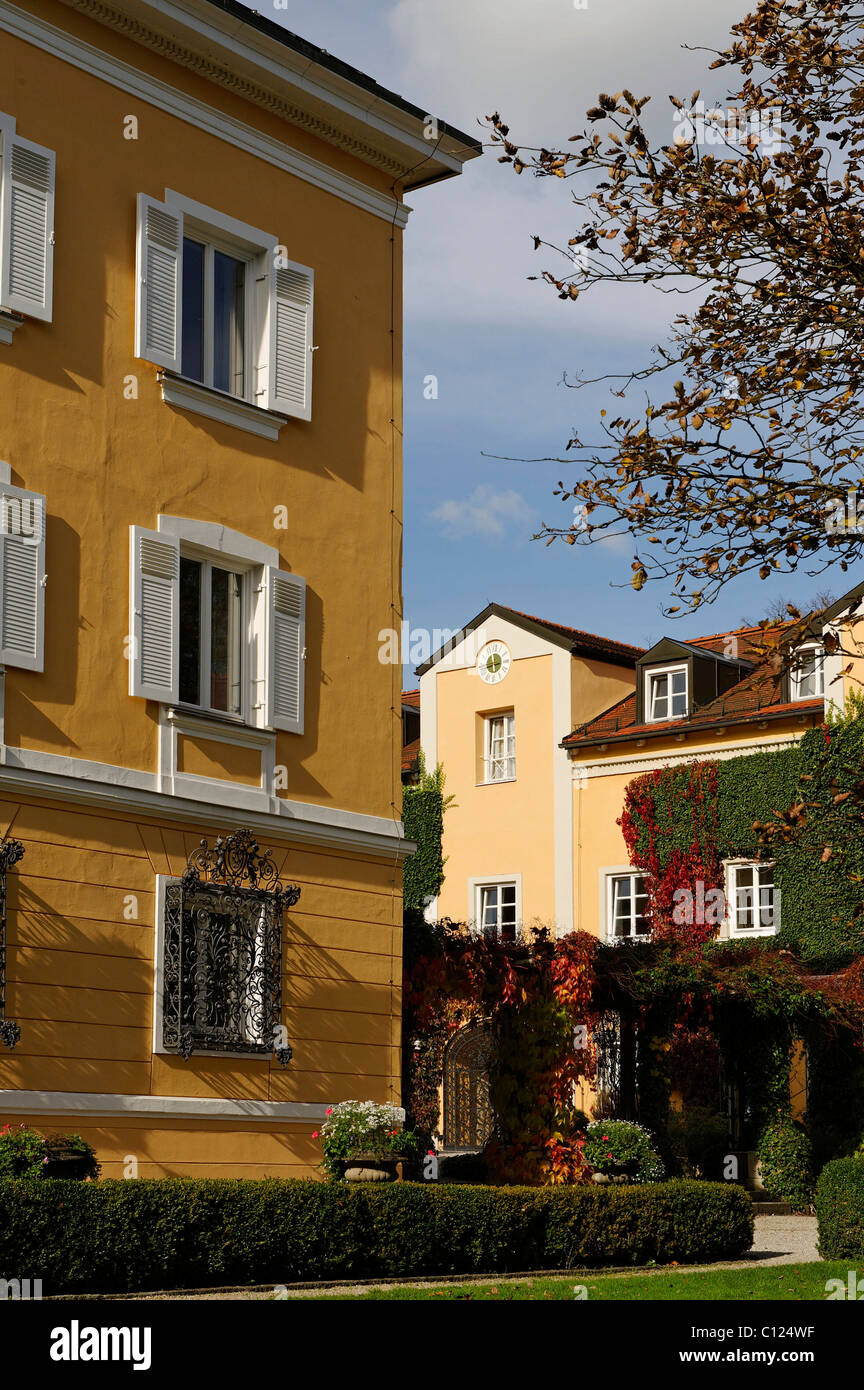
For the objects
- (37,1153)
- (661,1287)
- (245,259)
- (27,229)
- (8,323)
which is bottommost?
(661,1287)

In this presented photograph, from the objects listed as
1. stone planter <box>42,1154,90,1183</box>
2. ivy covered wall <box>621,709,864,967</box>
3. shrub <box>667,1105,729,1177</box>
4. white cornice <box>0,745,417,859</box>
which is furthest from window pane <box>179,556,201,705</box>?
shrub <box>667,1105,729,1177</box>

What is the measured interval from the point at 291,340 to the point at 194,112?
7.88ft

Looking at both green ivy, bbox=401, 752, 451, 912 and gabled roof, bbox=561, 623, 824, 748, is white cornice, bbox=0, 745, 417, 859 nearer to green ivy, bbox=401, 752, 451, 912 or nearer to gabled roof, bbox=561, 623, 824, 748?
gabled roof, bbox=561, 623, 824, 748

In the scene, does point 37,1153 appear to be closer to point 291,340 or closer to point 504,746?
point 291,340

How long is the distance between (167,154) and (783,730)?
17.8 m

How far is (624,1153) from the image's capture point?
19562 mm

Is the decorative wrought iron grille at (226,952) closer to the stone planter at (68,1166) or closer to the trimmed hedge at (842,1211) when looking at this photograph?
the stone planter at (68,1166)

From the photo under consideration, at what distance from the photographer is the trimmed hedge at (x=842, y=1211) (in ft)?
51.4

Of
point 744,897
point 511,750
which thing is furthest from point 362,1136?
point 511,750

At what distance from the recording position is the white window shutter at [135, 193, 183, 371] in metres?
15.8

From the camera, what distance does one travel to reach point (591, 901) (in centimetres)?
3291

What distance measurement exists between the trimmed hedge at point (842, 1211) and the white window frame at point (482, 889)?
694 inches

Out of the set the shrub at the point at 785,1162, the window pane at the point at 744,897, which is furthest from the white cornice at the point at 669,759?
the shrub at the point at 785,1162
